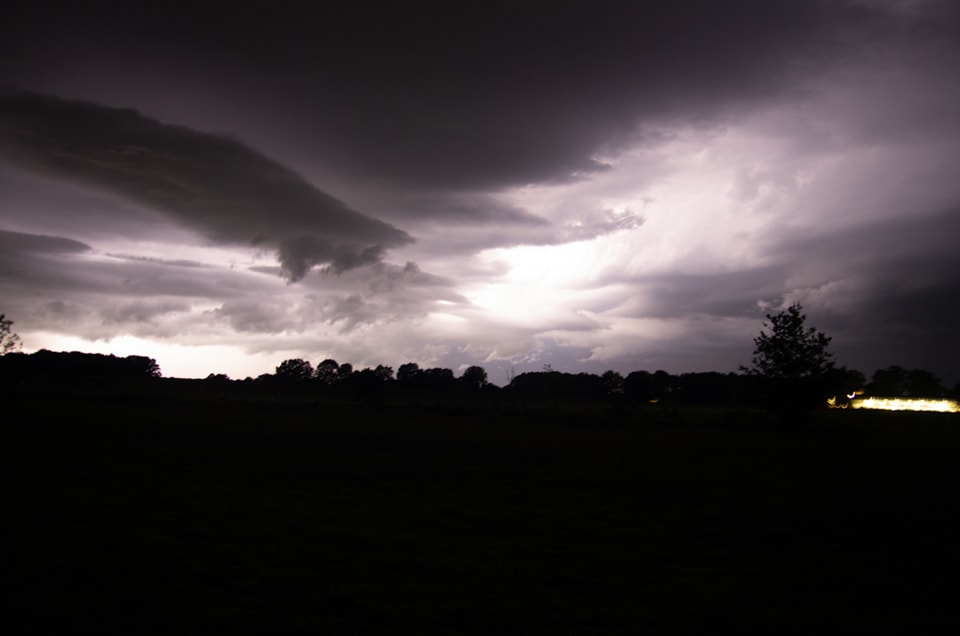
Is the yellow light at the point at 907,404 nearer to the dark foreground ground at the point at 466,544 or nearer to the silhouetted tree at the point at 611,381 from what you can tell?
the silhouetted tree at the point at 611,381

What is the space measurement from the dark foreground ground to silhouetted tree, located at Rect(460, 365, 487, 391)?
482ft

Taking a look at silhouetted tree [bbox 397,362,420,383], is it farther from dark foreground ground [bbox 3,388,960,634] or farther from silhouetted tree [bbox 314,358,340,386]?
dark foreground ground [bbox 3,388,960,634]

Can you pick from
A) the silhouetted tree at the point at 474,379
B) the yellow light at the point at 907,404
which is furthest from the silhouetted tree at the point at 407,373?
the yellow light at the point at 907,404

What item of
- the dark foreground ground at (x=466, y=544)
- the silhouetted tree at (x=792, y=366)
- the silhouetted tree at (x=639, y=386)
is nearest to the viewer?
the dark foreground ground at (x=466, y=544)

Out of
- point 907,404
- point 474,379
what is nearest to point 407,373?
point 474,379

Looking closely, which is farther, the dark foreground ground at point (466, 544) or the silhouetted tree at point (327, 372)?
the silhouetted tree at point (327, 372)

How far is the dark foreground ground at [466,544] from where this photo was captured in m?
7.86

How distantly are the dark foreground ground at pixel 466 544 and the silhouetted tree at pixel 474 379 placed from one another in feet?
482

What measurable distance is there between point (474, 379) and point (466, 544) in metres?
165

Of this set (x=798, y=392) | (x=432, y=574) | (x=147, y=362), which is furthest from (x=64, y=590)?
(x=147, y=362)

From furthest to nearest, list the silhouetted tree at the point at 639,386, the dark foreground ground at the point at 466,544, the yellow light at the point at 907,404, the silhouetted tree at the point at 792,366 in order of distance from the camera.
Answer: the silhouetted tree at the point at 639,386, the yellow light at the point at 907,404, the silhouetted tree at the point at 792,366, the dark foreground ground at the point at 466,544

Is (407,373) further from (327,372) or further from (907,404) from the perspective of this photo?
(907,404)

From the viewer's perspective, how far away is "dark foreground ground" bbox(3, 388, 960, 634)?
309 inches

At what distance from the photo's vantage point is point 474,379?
176m
